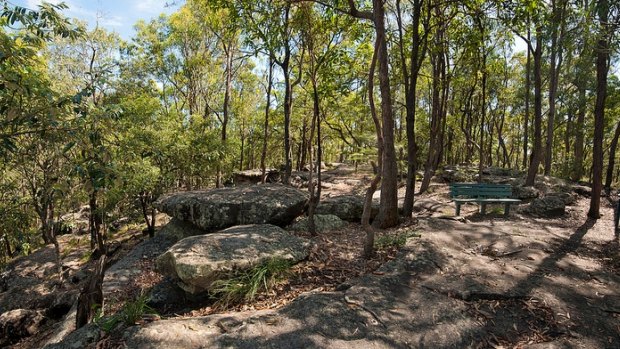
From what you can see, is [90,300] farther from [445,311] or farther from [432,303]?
[445,311]

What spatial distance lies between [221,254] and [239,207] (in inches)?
143

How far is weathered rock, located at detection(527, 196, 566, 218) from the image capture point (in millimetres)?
9117

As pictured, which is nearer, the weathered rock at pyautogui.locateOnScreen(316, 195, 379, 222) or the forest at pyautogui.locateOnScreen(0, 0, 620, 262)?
the forest at pyautogui.locateOnScreen(0, 0, 620, 262)

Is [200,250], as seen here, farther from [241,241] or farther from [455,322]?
[455,322]

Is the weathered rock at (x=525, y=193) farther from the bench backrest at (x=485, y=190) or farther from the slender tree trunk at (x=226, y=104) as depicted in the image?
the slender tree trunk at (x=226, y=104)

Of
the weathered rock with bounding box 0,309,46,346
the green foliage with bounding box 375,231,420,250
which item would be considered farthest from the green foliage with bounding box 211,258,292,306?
the weathered rock with bounding box 0,309,46,346

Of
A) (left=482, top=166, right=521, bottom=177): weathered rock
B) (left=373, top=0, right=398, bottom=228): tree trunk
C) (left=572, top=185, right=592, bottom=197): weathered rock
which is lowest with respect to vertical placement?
(left=572, top=185, right=592, bottom=197): weathered rock

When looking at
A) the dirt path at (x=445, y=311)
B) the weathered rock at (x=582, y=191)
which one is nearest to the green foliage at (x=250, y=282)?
the dirt path at (x=445, y=311)

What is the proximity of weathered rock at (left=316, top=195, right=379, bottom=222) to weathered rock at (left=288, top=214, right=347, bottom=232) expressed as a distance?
40 cm

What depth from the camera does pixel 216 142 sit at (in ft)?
44.8

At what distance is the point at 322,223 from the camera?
8.59m

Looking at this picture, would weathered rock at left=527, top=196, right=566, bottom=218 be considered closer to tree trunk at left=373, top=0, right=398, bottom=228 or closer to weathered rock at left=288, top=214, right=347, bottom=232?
tree trunk at left=373, top=0, right=398, bottom=228

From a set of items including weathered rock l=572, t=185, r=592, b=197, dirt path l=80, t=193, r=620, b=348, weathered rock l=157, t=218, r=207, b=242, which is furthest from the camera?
weathered rock l=572, t=185, r=592, b=197

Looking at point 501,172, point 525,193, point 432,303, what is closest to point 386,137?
point 432,303
